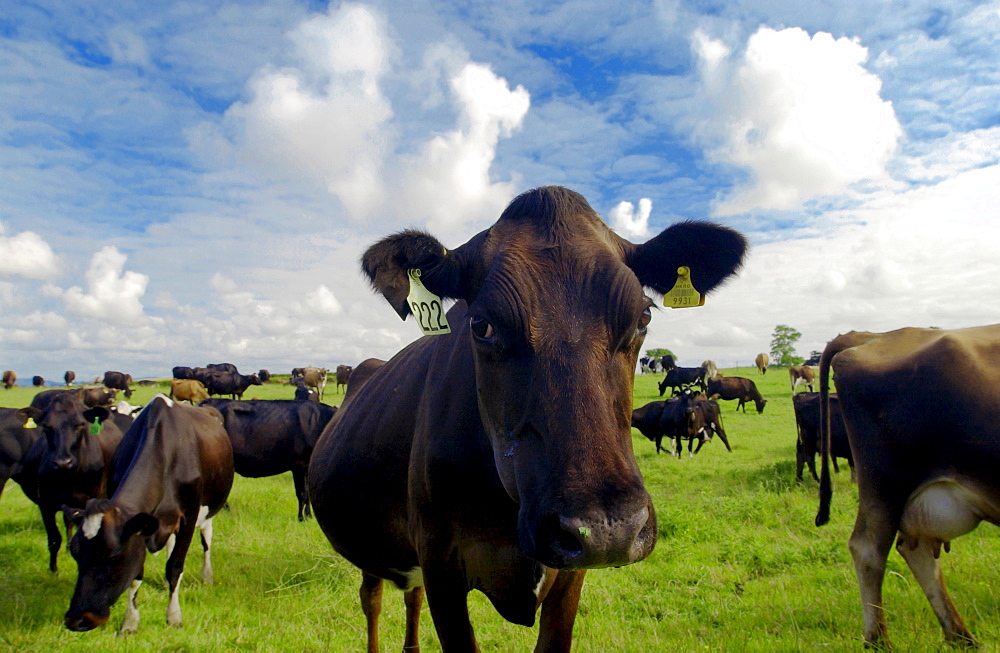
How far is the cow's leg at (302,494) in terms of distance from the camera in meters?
10.9

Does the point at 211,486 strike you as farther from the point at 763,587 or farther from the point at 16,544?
the point at 763,587

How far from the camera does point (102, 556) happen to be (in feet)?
18.0

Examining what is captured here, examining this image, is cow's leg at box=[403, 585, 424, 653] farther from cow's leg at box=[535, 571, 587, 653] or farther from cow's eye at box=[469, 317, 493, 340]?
cow's eye at box=[469, 317, 493, 340]

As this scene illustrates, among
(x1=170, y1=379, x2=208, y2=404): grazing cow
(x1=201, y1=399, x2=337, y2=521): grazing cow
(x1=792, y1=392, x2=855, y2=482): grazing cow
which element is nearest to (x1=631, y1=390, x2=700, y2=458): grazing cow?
(x1=792, y1=392, x2=855, y2=482): grazing cow

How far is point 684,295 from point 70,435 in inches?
356

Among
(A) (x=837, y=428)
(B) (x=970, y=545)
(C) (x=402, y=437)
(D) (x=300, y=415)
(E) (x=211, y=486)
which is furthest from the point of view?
(D) (x=300, y=415)

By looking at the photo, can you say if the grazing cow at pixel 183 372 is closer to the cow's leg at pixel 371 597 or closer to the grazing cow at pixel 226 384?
the grazing cow at pixel 226 384

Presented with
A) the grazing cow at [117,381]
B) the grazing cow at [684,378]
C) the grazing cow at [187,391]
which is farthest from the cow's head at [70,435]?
the grazing cow at [117,381]

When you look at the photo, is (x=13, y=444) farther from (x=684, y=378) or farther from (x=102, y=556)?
(x=684, y=378)

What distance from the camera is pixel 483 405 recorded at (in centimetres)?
244

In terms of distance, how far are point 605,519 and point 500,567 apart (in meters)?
1.01

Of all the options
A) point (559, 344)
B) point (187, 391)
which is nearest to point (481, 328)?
point (559, 344)

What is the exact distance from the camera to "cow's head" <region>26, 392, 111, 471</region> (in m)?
8.08

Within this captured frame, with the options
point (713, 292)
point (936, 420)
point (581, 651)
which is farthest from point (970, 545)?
point (713, 292)
